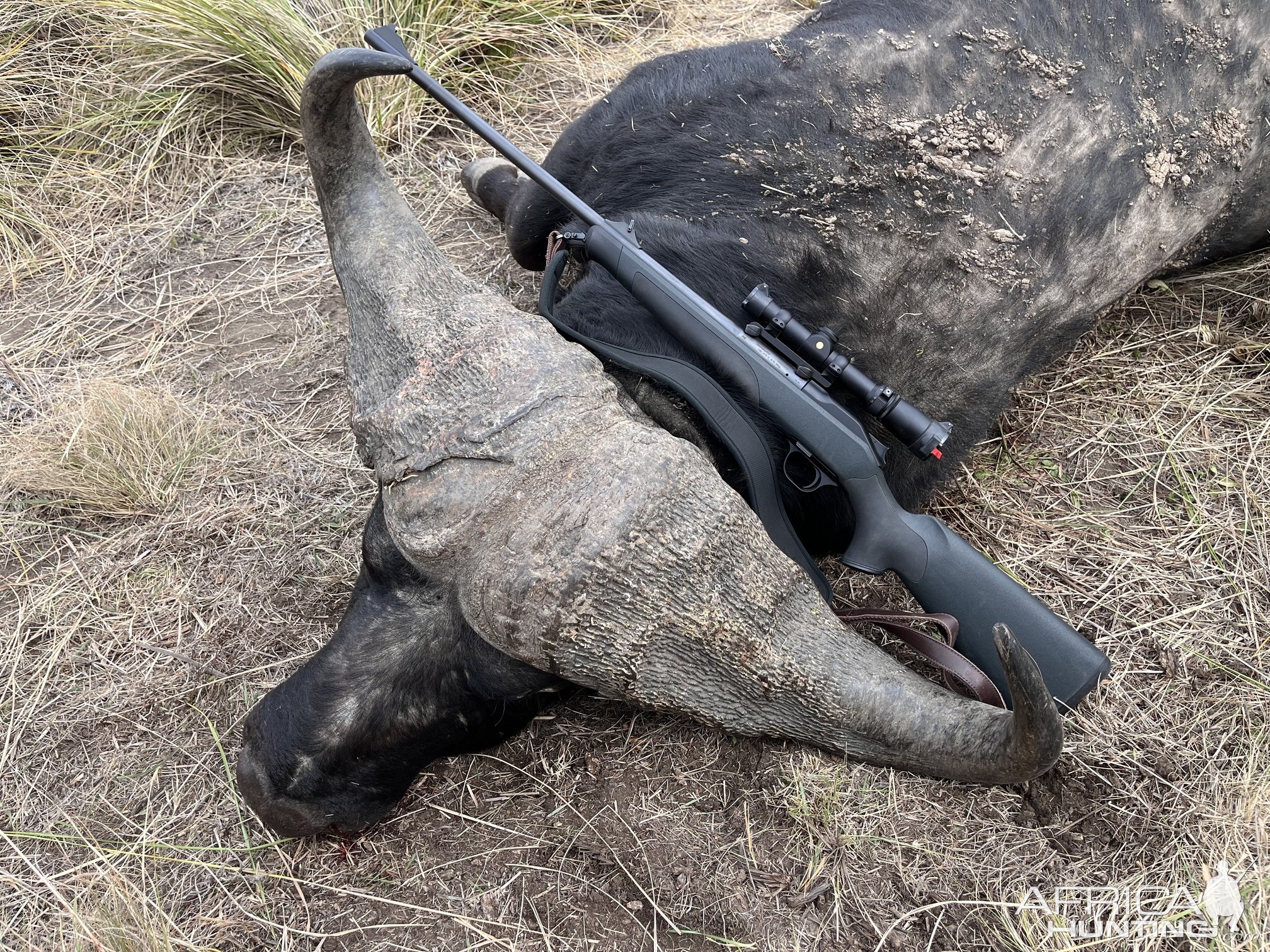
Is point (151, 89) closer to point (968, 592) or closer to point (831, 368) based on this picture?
point (831, 368)

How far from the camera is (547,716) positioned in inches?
117

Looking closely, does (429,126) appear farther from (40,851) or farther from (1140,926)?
(1140,926)

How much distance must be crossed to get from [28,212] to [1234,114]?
5.25 m

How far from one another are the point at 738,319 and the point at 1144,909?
75.4 inches

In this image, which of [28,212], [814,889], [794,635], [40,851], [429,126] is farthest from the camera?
[429,126]

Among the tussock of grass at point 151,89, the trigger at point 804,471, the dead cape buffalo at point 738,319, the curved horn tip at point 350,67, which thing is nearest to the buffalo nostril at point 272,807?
the dead cape buffalo at point 738,319

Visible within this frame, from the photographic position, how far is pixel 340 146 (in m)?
2.48

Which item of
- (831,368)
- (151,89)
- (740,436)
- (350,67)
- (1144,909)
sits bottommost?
(1144,909)

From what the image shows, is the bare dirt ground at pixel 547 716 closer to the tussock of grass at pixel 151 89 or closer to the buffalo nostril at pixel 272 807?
the buffalo nostril at pixel 272 807

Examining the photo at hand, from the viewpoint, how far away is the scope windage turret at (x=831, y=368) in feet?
8.92

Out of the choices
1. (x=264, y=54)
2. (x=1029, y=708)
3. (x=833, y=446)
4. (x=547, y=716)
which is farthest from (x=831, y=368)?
(x=264, y=54)

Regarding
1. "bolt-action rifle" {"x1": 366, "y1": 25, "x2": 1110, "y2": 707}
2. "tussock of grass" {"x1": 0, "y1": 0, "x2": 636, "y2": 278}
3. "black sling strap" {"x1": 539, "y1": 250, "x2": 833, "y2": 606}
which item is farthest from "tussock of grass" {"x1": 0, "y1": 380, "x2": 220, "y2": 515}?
"black sling strap" {"x1": 539, "y1": 250, "x2": 833, "y2": 606}

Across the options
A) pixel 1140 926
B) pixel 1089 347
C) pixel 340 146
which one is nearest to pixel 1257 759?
pixel 1140 926

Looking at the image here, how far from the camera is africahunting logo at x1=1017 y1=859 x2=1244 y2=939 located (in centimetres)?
239
